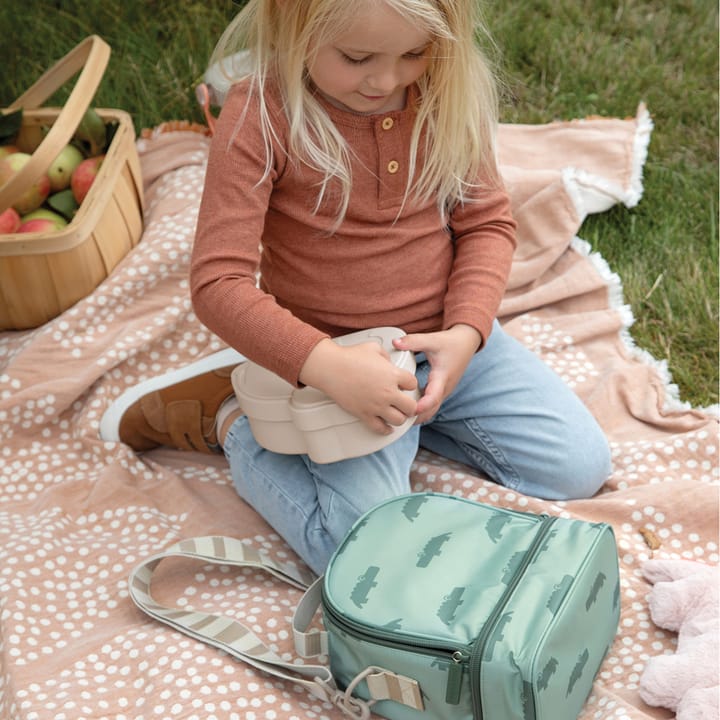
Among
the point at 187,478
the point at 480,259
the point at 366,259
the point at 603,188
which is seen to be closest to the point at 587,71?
the point at 603,188

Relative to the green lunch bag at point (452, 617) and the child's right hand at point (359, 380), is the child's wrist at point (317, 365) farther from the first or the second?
the green lunch bag at point (452, 617)

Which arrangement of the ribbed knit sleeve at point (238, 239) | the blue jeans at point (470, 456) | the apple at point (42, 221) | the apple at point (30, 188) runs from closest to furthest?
the ribbed knit sleeve at point (238, 239) < the blue jeans at point (470, 456) < the apple at point (42, 221) < the apple at point (30, 188)

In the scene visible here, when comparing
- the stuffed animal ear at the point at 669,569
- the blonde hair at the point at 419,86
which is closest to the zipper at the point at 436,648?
the stuffed animal ear at the point at 669,569

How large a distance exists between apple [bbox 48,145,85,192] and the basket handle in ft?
0.36

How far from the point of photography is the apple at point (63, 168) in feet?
6.72

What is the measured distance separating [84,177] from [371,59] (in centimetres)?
86

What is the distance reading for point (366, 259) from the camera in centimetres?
154

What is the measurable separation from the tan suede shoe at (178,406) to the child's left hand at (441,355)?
1.34 feet

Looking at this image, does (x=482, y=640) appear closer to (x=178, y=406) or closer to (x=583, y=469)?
(x=583, y=469)

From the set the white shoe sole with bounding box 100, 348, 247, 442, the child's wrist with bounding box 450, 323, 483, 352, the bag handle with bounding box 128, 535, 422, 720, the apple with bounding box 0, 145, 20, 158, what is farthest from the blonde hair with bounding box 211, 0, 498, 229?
the apple with bounding box 0, 145, 20, 158

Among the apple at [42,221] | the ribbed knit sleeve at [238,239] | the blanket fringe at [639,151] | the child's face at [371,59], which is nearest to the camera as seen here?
the child's face at [371,59]

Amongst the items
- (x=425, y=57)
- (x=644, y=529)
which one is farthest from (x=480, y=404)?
(x=425, y=57)

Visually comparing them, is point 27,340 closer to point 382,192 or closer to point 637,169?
point 382,192

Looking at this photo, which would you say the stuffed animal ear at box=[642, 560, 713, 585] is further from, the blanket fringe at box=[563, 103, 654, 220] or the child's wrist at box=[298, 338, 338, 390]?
the blanket fringe at box=[563, 103, 654, 220]
